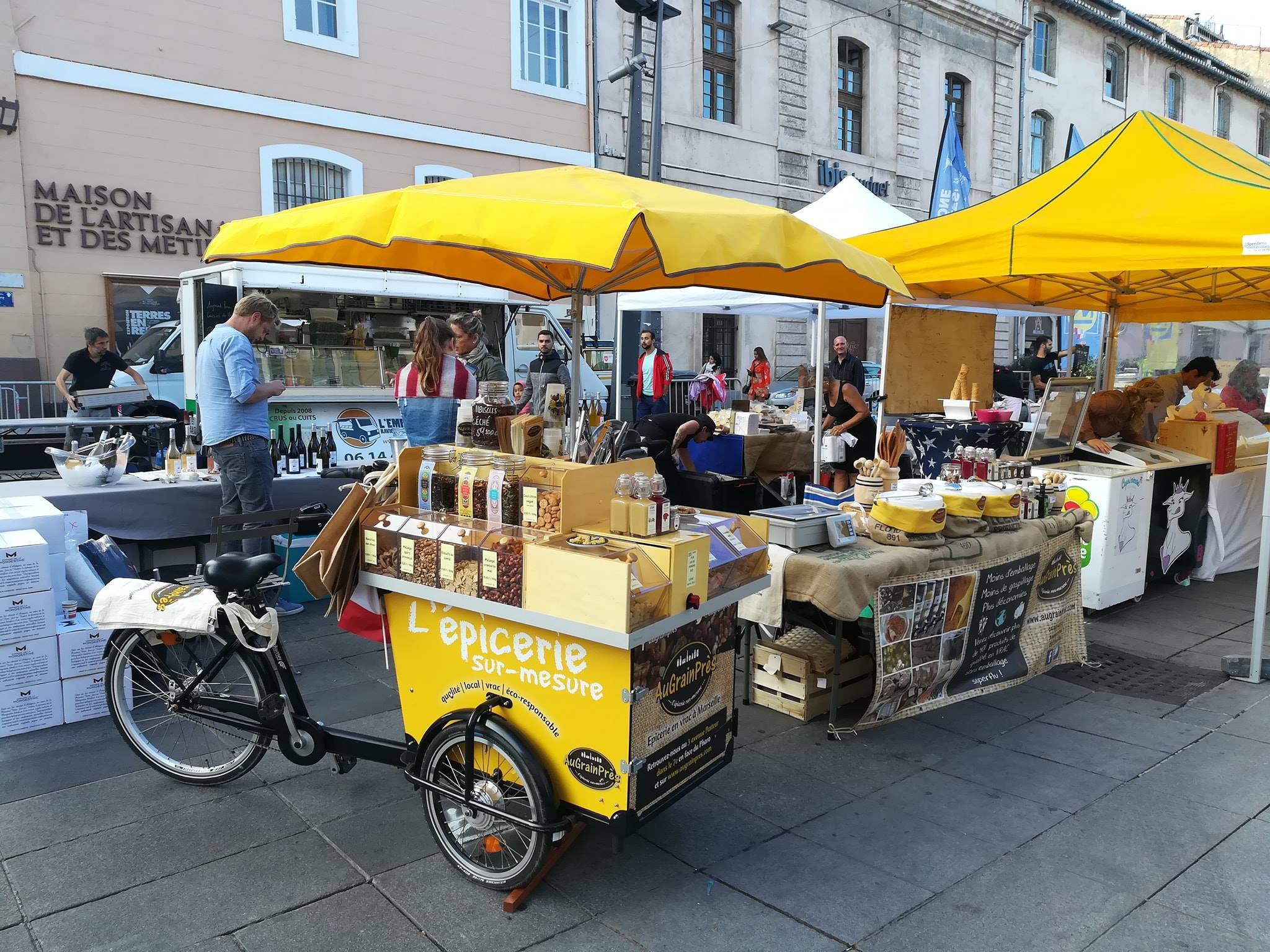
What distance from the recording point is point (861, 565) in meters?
3.52

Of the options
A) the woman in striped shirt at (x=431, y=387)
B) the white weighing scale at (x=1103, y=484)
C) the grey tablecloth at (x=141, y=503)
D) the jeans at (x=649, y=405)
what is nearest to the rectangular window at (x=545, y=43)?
the jeans at (x=649, y=405)

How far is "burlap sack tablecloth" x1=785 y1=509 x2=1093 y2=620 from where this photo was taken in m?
3.45

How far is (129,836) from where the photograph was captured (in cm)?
296

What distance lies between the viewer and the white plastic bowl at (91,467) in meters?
5.07

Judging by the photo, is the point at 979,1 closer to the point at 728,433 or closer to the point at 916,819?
the point at 728,433

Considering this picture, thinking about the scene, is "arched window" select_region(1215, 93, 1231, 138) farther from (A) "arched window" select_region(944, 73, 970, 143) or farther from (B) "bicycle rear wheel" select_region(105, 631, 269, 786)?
(B) "bicycle rear wheel" select_region(105, 631, 269, 786)

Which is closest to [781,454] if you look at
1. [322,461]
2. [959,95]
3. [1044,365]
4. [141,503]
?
[322,461]

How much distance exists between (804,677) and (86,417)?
6826 millimetres

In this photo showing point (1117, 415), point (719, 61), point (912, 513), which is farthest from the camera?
point (719, 61)

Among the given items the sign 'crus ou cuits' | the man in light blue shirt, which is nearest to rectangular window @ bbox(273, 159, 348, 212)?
the sign 'crus ou cuits'

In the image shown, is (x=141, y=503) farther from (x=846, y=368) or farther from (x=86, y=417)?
(x=846, y=368)

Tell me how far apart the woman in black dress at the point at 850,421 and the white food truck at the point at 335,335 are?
11.6 feet

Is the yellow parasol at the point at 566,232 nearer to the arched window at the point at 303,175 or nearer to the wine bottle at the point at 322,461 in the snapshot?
the wine bottle at the point at 322,461

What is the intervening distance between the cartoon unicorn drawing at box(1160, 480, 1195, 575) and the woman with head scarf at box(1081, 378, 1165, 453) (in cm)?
50
